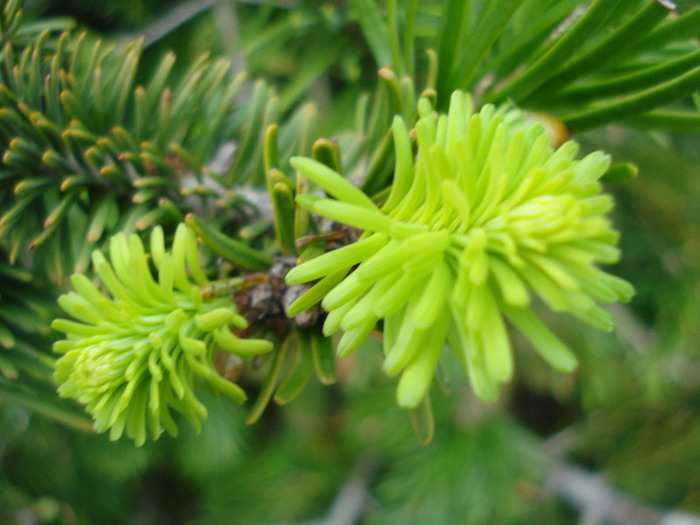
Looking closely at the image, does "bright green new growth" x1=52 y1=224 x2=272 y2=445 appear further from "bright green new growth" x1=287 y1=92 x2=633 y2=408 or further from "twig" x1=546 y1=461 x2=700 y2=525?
"twig" x1=546 y1=461 x2=700 y2=525

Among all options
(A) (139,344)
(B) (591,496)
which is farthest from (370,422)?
(A) (139,344)

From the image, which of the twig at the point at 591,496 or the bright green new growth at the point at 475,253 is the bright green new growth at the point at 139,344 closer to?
the bright green new growth at the point at 475,253

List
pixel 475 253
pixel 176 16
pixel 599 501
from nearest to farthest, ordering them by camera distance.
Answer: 1. pixel 475 253
2. pixel 176 16
3. pixel 599 501

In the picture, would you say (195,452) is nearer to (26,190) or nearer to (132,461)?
(132,461)

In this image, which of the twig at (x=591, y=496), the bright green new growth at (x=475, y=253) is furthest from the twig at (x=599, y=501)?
the bright green new growth at (x=475, y=253)

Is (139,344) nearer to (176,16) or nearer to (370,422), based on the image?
(176,16)

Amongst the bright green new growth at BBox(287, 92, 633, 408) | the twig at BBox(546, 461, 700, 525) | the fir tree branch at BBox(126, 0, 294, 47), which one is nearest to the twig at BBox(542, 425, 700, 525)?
the twig at BBox(546, 461, 700, 525)
